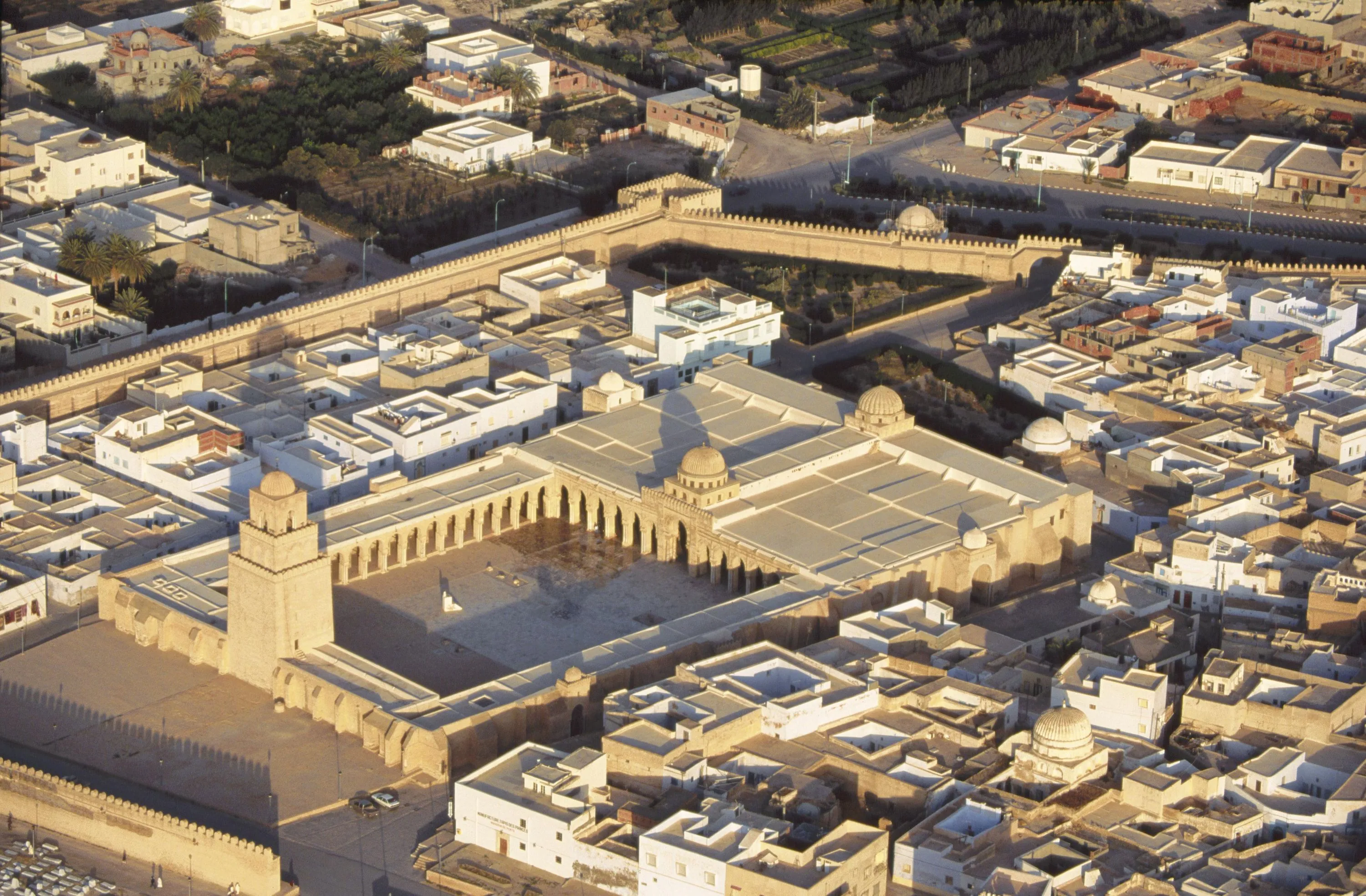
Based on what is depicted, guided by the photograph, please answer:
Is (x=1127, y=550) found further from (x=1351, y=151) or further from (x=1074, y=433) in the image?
(x=1351, y=151)

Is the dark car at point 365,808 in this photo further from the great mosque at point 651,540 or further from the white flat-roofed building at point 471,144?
the white flat-roofed building at point 471,144

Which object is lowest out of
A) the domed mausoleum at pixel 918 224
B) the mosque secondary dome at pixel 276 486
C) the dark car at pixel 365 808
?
the dark car at pixel 365 808

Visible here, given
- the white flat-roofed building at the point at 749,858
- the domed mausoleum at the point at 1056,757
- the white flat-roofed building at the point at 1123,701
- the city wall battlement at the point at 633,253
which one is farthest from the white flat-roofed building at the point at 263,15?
the white flat-roofed building at the point at 749,858

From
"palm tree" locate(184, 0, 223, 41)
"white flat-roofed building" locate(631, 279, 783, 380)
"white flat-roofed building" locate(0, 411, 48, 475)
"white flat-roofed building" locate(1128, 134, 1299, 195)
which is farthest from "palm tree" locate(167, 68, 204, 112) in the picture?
"white flat-roofed building" locate(1128, 134, 1299, 195)

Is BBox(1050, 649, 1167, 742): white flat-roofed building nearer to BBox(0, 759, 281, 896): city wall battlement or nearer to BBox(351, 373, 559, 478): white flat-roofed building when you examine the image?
BBox(0, 759, 281, 896): city wall battlement

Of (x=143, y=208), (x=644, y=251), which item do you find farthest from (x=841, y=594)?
(x=143, y=208)

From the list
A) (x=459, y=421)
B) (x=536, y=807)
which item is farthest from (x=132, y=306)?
(x=536, y=807)

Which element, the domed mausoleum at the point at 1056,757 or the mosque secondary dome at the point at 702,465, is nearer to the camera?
the domed mausoleum at the point at 1056,757
